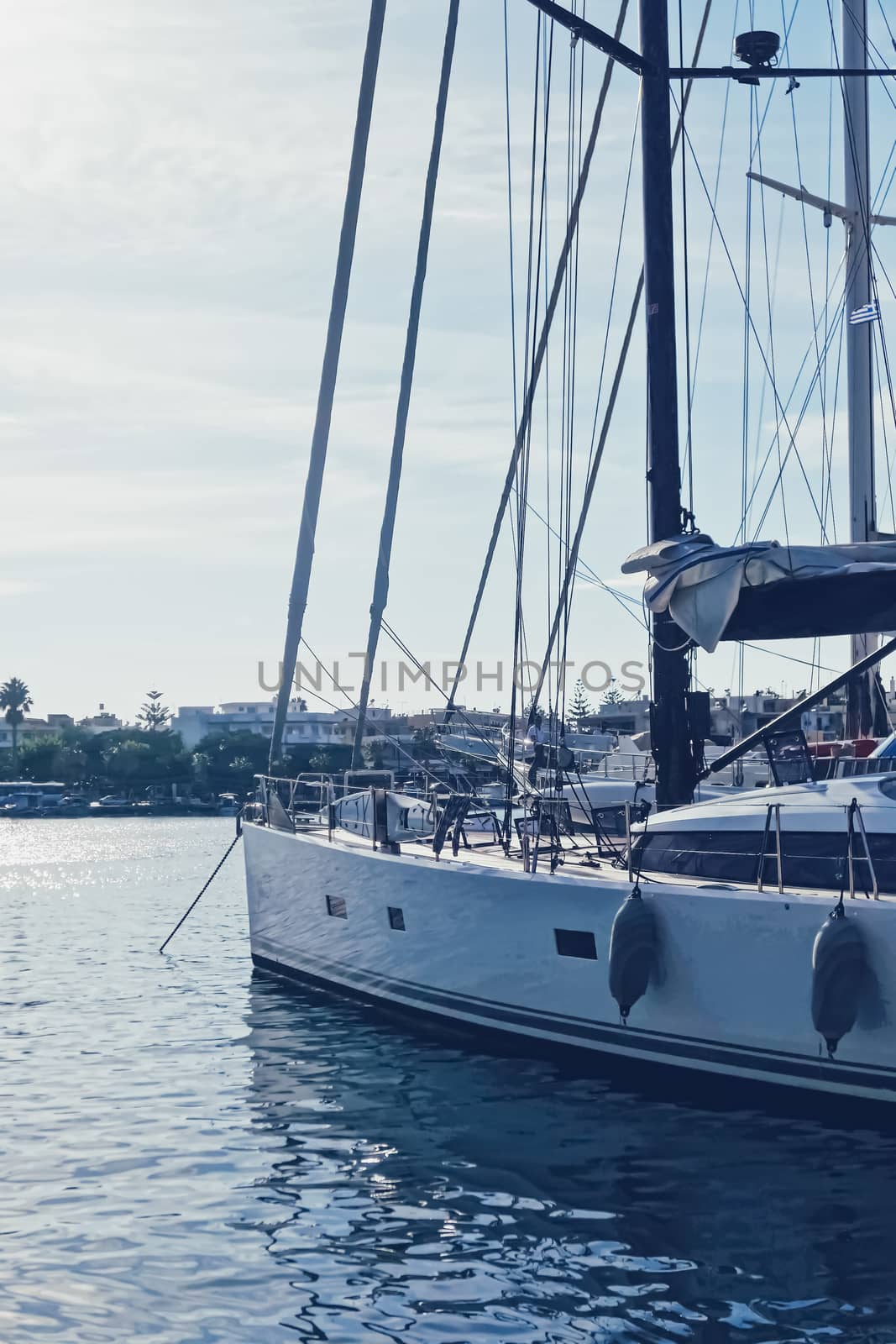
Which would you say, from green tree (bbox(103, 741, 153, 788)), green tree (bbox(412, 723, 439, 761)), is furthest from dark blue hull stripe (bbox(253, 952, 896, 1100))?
green tree (bbox(103, 741, 153, 788))

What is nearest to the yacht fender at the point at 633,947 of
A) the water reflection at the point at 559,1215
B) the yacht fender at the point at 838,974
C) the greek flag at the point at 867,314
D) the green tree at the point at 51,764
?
the water reflection at the point at 559,1215

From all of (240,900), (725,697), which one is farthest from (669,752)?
(240,900)

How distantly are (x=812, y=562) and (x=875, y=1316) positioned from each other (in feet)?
22.9

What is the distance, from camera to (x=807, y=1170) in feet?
34.3

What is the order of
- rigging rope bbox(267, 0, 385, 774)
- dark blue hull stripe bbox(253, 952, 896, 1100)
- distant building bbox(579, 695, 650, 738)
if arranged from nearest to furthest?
dark blue hull stripe bbox(253, 952, 896, 1100) → rigging rope bbox(267, 0, 385, 774) → distant building bbox(579, 695, 650, 738)

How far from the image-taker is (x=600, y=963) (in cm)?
1307

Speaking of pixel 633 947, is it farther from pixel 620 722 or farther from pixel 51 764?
pixel 51 764

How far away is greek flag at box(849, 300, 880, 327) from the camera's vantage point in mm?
22828

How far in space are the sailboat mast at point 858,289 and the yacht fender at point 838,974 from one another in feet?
37.0

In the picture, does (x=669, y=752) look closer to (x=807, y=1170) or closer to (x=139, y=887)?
(x=807, y=1170)

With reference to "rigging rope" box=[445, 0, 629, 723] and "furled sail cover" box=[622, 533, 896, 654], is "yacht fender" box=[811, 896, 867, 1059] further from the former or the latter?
"rigging rope" box=[445, 0, 629, 723]

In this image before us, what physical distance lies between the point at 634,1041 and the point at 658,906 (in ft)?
4.84

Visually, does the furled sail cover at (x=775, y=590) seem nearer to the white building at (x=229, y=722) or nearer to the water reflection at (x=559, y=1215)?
the water reflection at (x=559, y=1215)

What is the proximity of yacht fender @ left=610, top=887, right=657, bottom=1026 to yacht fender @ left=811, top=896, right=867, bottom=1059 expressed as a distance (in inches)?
67.3
